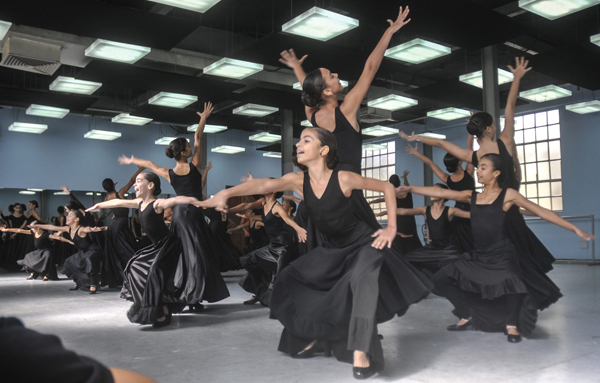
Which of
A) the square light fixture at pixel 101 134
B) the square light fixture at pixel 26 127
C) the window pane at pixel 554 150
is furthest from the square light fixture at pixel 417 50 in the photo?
the square light fixture at pixel 26 127

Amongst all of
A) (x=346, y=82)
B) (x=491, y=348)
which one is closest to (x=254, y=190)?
(x=491, y=348)

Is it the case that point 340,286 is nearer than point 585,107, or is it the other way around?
point 340,286

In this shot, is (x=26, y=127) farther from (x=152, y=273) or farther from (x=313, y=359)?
(x=313, y=359)

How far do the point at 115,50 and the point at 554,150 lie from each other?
1112 centimetres

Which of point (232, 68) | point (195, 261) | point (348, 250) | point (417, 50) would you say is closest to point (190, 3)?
point (232, 68)

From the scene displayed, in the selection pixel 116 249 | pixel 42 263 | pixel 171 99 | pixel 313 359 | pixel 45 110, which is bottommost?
pixel 42 263

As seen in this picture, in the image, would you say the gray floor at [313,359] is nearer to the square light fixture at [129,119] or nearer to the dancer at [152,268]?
the dancer at [152,268]

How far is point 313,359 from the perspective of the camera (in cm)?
313

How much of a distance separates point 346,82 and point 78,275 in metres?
6.09

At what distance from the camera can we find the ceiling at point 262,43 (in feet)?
23.8

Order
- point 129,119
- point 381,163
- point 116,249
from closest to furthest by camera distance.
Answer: point 116,249 < point 129,119 < point 381,163

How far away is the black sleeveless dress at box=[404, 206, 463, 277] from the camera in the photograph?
4965mm

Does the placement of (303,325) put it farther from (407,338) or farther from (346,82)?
(346,82)

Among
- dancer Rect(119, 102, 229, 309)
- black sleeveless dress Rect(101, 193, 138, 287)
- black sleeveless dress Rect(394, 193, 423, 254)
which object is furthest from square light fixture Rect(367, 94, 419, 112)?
dancer Rect(119, 102, 229, 309)
